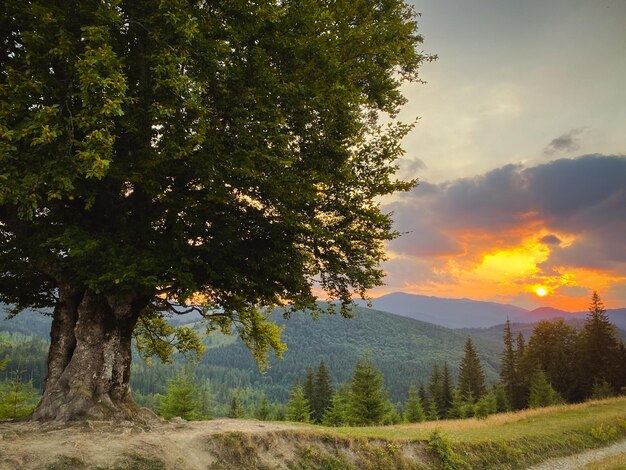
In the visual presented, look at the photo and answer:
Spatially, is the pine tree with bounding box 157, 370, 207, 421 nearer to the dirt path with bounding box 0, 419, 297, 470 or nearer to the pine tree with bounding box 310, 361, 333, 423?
the pine tree with bounding box 310, 361, 333, 423

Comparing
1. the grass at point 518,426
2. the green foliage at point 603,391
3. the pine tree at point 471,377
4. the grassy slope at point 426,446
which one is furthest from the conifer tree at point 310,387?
the grassy slope at point 426,446

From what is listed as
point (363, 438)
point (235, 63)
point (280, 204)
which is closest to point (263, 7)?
point (235, 63)

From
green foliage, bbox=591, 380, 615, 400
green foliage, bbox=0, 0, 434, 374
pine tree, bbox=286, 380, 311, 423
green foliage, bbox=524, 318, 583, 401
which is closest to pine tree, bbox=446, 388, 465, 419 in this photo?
green foliage, bbox=524, 318, 583, 401

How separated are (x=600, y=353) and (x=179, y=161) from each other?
76244 mm

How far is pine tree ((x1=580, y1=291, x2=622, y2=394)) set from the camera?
63.1 meters

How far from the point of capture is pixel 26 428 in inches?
464

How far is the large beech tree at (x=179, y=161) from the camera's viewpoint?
9266 millimetres

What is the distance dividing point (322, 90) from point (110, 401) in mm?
12221

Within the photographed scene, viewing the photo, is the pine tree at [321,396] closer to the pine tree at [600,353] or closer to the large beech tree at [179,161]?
the pine tree at [600,353]

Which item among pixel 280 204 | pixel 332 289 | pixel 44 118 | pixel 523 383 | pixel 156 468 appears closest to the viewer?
pixel 44 118

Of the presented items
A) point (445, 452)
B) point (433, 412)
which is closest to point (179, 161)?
point (445, 452)

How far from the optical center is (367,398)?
53812mm

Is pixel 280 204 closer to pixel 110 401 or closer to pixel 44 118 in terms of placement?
pixel 44 118

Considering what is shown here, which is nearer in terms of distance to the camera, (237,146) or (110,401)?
(237,146)
